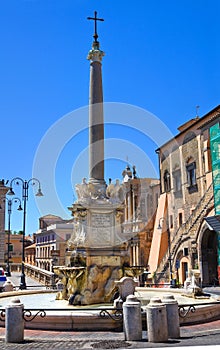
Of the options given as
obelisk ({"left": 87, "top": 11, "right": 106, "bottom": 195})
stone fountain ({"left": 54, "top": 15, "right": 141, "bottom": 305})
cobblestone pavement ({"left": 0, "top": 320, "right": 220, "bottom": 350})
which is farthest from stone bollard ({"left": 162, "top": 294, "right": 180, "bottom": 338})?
obelisk ({"left": 87, "top": 11, "right": 106, "bottom": 195})

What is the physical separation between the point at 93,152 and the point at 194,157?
25292mm

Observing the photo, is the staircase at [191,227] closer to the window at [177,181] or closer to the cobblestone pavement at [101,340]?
the window at [177,181]

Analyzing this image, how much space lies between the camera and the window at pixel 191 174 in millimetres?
39062

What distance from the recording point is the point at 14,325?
29.3ft

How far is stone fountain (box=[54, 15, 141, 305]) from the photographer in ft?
45.7

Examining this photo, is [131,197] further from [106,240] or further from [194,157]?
[106,240]

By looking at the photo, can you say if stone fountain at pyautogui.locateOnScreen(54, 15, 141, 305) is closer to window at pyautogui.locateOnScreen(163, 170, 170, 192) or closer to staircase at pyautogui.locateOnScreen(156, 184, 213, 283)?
staircase at pyautogui.locateOnScreen(156, 184, 213, 283)

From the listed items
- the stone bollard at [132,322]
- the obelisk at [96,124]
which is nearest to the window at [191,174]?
the obelisk at [96,124]

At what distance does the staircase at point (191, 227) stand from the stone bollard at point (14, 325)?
25.7 metres

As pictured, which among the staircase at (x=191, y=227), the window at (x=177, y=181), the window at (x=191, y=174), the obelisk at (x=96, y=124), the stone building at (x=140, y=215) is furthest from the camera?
the stone building at (x=140, y=215)

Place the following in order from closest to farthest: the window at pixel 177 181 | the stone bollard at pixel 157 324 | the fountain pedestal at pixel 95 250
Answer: the stone bollard at pixel 157 324 < the fountain pedestal at pixel 95 250 < the window at pixel 177 181

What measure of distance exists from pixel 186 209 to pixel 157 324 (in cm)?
3260

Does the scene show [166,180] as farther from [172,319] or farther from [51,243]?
[172,319]


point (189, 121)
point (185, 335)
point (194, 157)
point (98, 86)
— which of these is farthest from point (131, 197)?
point (185, 335)
